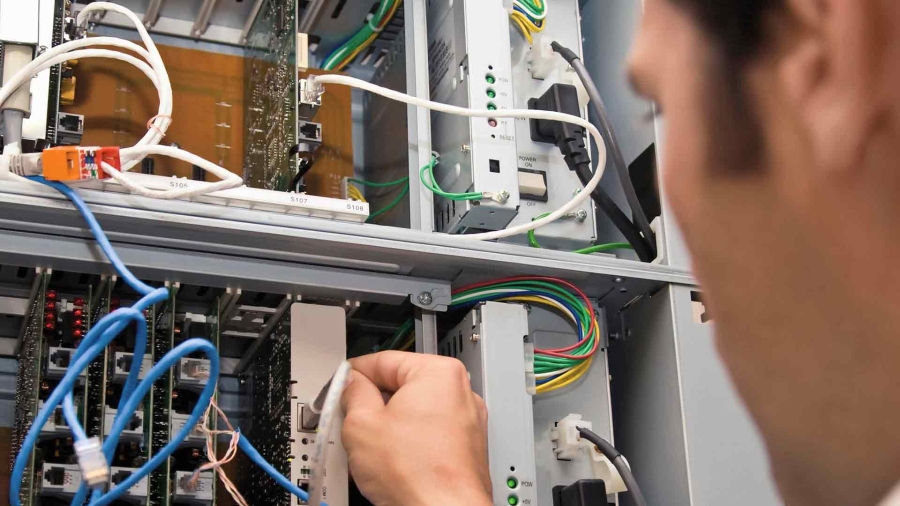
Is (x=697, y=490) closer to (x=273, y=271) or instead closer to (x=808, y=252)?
(x=273, y=271)

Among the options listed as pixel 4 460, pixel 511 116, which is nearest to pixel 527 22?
pixel 511 116

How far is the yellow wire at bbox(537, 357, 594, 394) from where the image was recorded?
60.5 inches

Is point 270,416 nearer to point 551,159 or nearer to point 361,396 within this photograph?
point 361,396

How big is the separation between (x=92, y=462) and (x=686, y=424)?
816mm

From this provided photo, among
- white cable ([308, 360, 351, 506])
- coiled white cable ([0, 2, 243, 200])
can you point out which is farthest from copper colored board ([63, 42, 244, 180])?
white cable ([308, 360, 351, 506])

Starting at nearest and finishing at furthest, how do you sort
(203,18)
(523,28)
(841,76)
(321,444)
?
(841,76)
(321,444)
(523,28)
(203,18)

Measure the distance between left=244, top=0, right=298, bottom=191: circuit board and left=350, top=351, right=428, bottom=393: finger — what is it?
342 mm

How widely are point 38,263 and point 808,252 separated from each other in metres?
1.13

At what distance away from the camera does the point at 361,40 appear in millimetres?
1998

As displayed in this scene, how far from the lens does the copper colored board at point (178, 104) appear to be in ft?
5.71

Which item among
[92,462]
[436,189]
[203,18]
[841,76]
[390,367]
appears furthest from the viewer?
[203,18]

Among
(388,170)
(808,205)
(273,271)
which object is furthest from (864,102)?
(388,170)

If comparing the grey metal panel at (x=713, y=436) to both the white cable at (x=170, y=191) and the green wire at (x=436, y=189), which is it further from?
the white cable at (x=170, y=191)

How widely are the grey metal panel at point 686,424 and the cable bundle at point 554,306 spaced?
9cm
